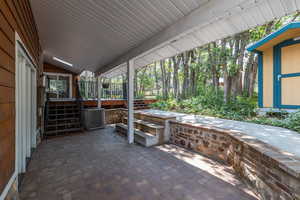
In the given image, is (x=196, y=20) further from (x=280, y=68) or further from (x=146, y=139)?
(x=280, y=68)

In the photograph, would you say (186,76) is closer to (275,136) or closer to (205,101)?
(205,101)

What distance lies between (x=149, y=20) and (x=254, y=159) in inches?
118

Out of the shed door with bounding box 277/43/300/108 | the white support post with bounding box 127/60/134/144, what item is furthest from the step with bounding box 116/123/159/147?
the shed door with bounding box 277/43/300/108

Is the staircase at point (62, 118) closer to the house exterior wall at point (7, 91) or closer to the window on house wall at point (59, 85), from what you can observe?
the window on house wall at point (59, 85)

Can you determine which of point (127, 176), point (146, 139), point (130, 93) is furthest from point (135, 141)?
point (127, 176)

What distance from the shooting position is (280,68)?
15.6 ft

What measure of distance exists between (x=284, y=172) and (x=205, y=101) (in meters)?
5.27

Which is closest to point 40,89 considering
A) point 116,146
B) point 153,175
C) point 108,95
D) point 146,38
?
point 116,146

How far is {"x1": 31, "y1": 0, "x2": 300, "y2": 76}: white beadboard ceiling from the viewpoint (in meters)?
2.10

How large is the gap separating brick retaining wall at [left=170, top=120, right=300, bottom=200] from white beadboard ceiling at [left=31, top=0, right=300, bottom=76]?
197 cm

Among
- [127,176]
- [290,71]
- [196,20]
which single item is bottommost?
[127,176]

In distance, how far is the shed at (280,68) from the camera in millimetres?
4402

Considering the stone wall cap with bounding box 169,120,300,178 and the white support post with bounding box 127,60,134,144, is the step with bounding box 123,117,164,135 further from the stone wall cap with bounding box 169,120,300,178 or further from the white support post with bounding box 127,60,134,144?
the stone wall cap with bounding box 169,120,300,178

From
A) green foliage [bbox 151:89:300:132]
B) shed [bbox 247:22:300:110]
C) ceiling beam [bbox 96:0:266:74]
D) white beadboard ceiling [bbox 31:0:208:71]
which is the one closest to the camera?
ceiling beam [bbox 96:0:266:74]
